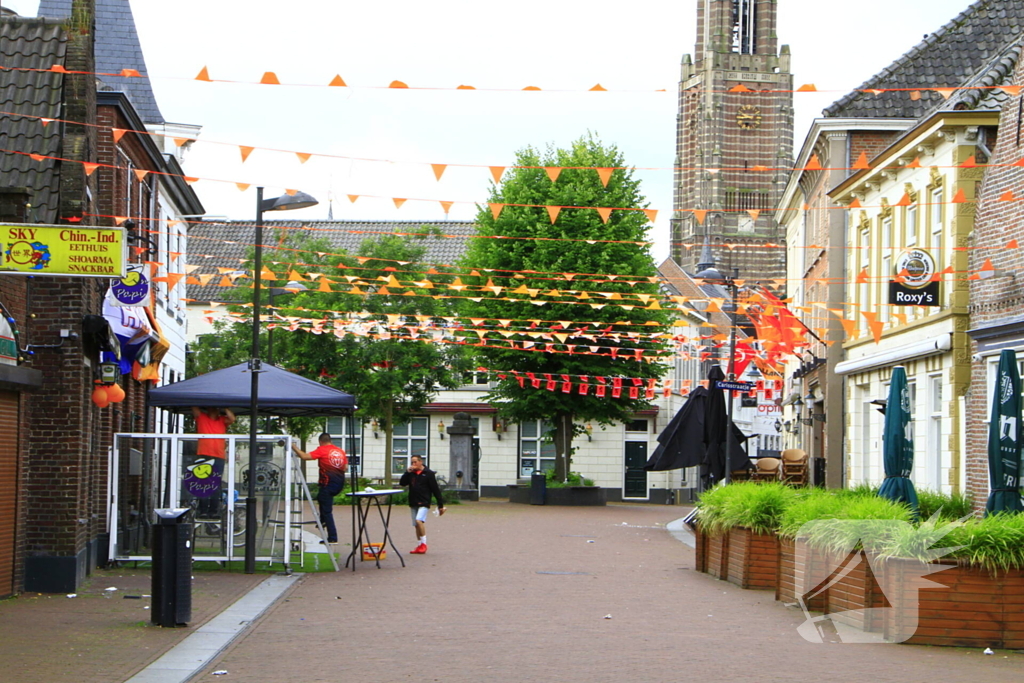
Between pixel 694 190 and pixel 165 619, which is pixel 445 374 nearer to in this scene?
pixel 165 619

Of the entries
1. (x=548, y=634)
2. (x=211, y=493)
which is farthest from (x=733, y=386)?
(x=548, y=634)

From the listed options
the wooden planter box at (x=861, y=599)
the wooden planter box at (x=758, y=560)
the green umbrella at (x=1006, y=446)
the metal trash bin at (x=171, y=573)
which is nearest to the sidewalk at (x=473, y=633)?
→ the metal trash bin at (x=171, y=573)

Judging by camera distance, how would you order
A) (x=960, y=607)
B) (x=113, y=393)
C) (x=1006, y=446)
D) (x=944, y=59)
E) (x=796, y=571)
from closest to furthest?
(x=960, y=607) < (x=1006, y=446) < (x=796, y=571) < (x=113, y=393) < (x=944, y=59)

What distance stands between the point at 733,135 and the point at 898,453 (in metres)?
91.5

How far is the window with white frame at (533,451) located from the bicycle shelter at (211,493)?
35.7 metres

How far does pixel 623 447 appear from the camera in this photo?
54.1 metres

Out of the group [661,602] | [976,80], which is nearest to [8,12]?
[661,602]

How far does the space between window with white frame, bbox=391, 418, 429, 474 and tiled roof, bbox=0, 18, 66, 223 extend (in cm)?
3806

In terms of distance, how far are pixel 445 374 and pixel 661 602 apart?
87.2ft

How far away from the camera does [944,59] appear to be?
93.6ft

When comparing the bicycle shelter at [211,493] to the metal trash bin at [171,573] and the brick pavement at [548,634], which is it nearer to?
the brick pavement at [548,634]

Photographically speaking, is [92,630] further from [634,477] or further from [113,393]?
[634,477]

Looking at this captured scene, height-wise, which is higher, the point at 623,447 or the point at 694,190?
the point at 694,190

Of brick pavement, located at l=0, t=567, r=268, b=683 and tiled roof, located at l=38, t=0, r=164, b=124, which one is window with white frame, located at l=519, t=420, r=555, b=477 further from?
brick pavement, located at l=0, t=567, r=268, b=683
